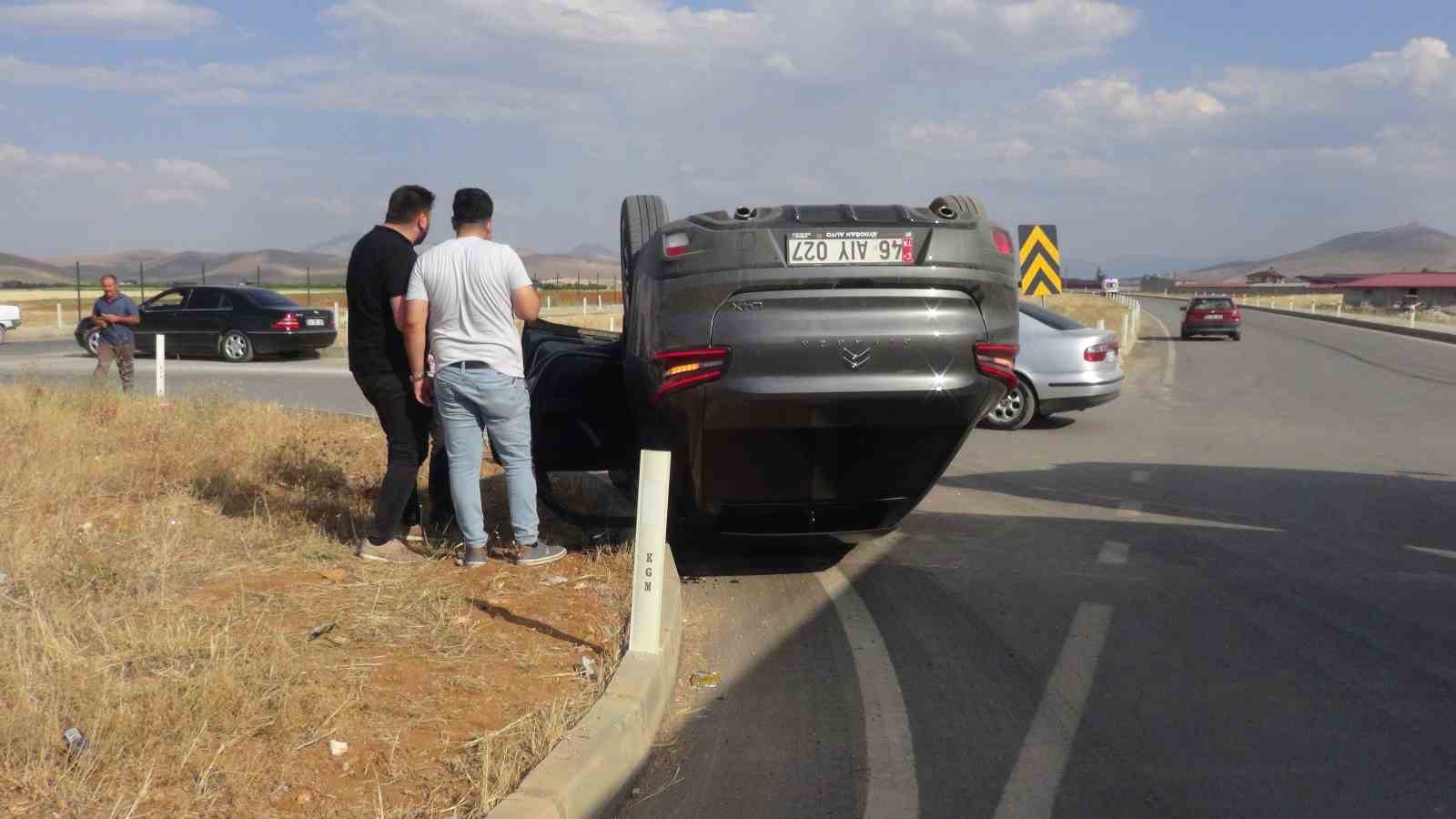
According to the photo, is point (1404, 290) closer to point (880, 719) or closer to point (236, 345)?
point (236, 345)

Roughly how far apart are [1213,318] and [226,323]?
2724cm

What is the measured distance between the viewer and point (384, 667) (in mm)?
4711

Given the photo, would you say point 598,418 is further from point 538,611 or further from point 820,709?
point 820,709

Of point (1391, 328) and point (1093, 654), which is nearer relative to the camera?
point (1093, 654)

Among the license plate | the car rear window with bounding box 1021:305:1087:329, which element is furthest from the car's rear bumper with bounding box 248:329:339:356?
the license plate

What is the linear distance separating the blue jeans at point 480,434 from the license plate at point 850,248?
1537mm

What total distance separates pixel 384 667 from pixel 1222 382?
1924 cm

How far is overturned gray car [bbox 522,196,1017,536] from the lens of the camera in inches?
226

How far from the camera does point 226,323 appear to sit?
942 inches

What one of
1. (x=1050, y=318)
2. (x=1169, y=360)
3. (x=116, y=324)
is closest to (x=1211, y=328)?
(x=1169, y=360)

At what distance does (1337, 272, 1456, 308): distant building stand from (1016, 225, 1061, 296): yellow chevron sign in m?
80.0

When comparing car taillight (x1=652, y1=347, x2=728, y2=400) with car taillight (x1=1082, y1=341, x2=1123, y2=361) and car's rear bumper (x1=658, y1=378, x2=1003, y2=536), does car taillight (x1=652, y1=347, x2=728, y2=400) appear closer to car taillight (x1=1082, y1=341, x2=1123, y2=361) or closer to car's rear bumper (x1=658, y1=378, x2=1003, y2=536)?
car's rear bumper (x1=658, y1=378, x2=1003, y2=536)

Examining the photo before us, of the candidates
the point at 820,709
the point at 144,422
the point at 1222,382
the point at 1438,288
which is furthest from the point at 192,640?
the point at 1438,288

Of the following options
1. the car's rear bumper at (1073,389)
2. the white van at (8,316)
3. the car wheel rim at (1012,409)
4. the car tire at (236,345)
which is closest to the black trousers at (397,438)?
the car wheel rim at (1012,409)
